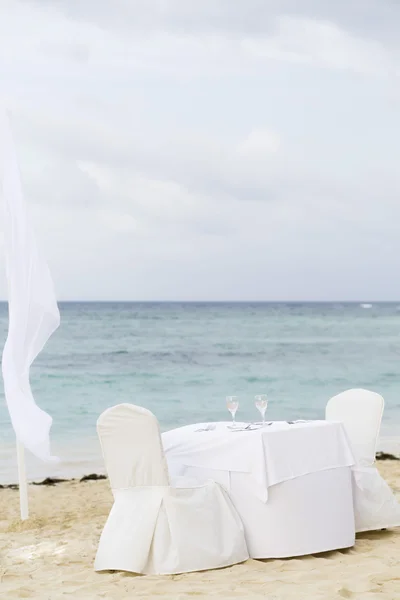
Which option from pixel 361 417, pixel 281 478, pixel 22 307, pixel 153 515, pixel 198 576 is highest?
pixel 22 307

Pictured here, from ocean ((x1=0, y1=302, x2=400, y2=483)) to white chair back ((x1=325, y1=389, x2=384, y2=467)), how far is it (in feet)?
12.9

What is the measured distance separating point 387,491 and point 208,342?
70.2ft

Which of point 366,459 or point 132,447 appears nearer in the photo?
point 132,447

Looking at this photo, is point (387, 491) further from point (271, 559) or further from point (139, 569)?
point (139, 569)

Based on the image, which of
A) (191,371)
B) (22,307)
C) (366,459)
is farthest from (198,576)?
(191,371)

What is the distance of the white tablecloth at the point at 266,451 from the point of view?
4422 mm

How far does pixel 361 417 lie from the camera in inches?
209

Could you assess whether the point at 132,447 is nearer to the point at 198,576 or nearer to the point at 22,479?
the point at 198,576

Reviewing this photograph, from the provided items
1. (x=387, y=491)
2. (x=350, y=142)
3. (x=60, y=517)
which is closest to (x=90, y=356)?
(x=350, y=142)

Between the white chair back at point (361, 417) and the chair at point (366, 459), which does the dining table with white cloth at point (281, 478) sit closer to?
the chair at point (366, 459)

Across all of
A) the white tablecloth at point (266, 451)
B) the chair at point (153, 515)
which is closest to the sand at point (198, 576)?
the chair at point (153, 515)

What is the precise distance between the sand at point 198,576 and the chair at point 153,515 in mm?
81

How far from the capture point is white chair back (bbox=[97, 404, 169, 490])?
4320 mm

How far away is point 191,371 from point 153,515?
51.1 ft
